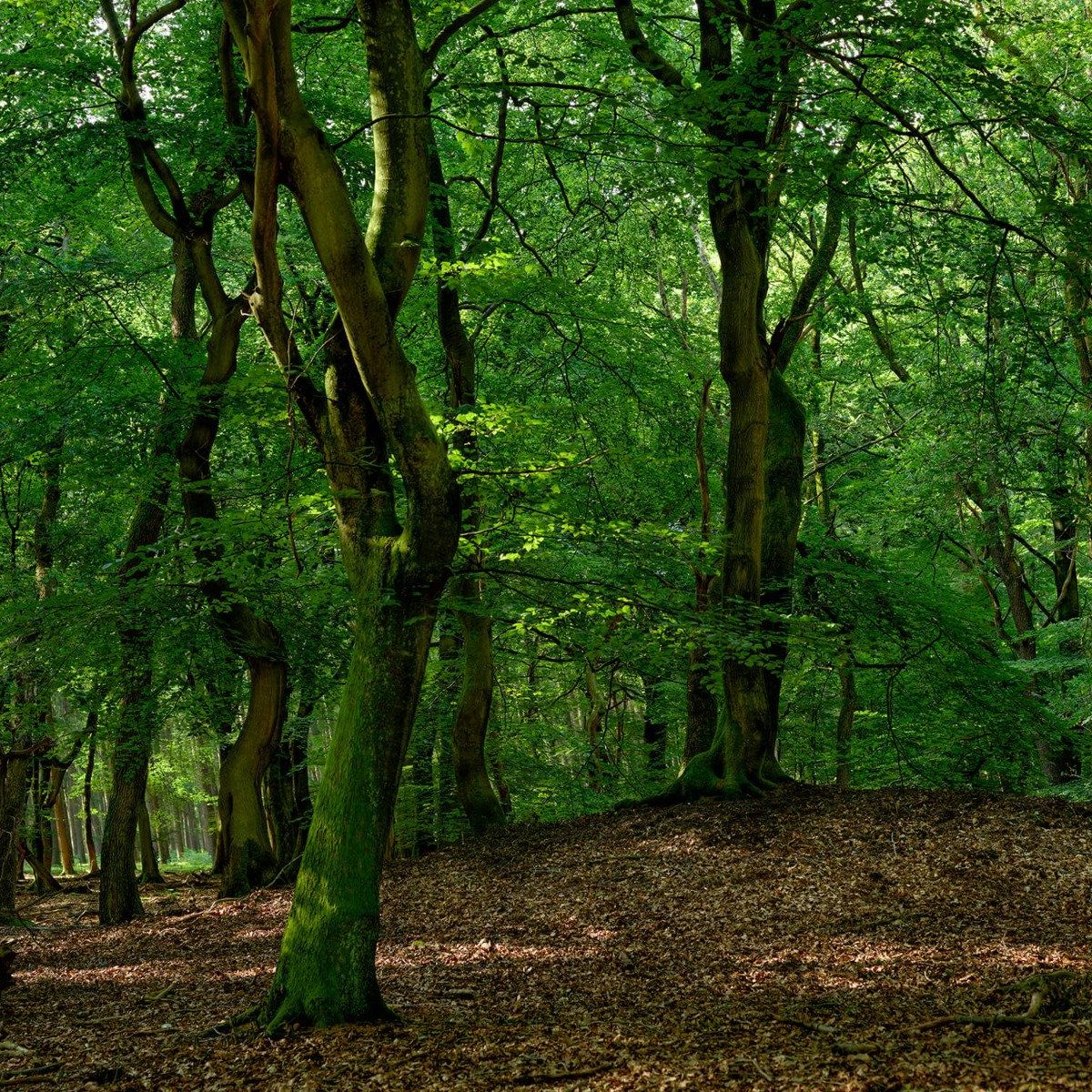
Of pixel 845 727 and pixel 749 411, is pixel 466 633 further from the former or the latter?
pixel 845 727

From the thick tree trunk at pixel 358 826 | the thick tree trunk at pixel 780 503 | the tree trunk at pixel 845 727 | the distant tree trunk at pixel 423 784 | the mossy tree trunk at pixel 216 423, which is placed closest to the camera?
the thick tree trunk at pixel 358 826

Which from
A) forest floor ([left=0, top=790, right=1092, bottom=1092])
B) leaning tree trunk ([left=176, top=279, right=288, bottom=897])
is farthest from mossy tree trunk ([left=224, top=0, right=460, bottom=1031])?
leaning tree trunk ([left=176, top=279, right=288, bottom=897])

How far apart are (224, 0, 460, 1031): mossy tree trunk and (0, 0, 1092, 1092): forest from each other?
26 mm

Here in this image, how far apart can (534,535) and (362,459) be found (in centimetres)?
199

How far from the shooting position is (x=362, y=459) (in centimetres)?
562

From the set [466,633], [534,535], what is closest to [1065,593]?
[466,633]

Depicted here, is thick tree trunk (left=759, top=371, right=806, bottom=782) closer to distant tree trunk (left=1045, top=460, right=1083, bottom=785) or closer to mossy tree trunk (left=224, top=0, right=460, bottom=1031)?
distant tree trunk (left=1045, top=460, right=1083, bottom=785)

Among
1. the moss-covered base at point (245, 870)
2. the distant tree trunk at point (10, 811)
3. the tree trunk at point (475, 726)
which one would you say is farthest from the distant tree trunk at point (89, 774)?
the tree trunk at point (475, 726)

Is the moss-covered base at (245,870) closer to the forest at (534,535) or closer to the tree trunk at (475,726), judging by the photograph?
the forest at (534,535)

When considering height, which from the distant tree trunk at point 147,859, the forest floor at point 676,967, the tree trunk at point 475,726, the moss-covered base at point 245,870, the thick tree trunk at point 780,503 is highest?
the thick tree trunk at point 780,503

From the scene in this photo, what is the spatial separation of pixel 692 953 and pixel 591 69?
8.96 m

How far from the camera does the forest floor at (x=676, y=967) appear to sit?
4359 millimetres

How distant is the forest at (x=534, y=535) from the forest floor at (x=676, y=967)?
4cm

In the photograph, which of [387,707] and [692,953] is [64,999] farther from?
[692,953]
